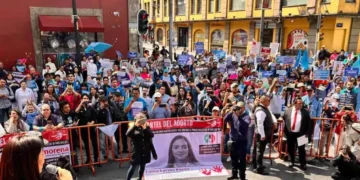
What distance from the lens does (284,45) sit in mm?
25375

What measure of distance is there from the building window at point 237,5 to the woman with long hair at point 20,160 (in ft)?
97.0

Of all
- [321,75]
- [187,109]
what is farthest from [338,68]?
[187,109]

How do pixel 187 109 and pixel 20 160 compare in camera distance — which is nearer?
pixel 20 160

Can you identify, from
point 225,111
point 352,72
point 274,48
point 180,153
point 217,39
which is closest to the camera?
point 180,153

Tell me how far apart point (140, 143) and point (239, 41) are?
2694 cm

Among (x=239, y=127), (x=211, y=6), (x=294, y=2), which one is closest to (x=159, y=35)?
(x=211, y=6)

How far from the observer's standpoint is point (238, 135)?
5.66 meters

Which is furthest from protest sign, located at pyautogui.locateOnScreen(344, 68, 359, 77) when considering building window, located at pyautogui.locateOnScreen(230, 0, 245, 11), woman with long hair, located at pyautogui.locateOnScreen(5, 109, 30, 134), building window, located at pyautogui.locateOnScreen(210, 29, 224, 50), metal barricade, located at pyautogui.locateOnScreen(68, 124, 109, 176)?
building window, located at pyautogui.locateOnScreen(210, 29, 224, 50)

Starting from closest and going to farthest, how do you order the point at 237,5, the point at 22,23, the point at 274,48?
the point at 22,23, the point at 274,48, the point at 237,5

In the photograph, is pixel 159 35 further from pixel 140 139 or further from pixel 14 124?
pixel 140 139

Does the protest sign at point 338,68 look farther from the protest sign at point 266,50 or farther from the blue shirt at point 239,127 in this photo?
the blue shirt at point 239,127

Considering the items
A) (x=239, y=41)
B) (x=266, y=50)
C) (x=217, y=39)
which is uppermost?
(x=217, y=39)

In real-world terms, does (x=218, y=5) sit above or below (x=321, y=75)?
above

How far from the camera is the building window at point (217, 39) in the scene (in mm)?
32925
